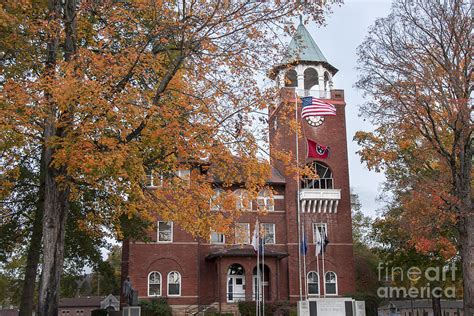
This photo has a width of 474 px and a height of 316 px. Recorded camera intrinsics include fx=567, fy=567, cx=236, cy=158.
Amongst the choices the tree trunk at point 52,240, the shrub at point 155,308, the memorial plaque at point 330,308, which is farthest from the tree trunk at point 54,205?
the shrub at point 155,308

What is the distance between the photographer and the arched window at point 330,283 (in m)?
42.1

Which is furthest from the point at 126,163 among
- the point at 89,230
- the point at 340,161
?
the point at 340,161

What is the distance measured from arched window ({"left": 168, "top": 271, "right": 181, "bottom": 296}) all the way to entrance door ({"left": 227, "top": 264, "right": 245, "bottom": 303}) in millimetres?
3579

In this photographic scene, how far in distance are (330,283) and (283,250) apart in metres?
4.24

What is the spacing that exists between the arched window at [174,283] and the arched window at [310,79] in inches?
730

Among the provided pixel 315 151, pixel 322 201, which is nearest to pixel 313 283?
pixel 322 201

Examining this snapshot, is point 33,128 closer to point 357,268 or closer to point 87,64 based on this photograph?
point 87,64

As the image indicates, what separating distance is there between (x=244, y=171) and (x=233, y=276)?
2858 cm

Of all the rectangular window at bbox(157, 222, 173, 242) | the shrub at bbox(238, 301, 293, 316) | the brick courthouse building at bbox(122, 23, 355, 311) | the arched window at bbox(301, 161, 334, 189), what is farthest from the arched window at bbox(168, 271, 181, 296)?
the arched window at bbox(301, 161, 334, 189)

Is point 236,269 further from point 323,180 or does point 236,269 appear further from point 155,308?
point 323,180

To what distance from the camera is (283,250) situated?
42656mm

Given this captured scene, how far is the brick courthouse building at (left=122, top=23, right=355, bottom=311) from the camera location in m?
40.0

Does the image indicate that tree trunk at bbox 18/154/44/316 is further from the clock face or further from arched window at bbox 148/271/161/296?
the clock face

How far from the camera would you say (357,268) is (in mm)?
54094
